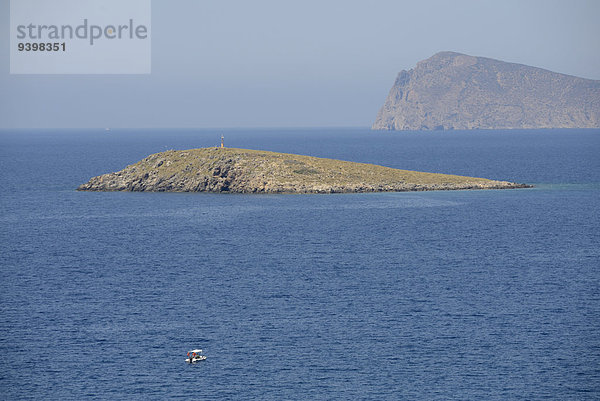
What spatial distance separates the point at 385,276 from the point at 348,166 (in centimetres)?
10340

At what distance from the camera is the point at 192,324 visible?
77062mm

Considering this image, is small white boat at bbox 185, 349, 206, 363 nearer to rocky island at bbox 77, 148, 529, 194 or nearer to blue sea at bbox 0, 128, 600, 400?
blue sea at bbox 0, 128, 600, 400

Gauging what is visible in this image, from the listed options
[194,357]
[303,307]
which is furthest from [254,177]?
[194,357]

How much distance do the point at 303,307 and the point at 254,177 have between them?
109 metres

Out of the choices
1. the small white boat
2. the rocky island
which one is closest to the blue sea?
the small white boat

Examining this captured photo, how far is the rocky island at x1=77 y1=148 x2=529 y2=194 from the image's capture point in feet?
620

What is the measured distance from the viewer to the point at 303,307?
82562 millimetres

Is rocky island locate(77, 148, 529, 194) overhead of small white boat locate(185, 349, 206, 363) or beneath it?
overhead

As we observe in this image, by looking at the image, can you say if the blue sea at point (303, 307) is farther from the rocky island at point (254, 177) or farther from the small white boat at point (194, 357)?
the rocky island at point (254, 177)

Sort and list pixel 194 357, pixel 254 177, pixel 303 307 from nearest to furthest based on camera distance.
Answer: pixel 194 357
pixel 303 307
pixel 254 177

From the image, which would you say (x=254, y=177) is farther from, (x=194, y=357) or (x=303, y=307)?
(x=194, y=357)

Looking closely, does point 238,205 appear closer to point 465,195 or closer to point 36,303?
point 465,195

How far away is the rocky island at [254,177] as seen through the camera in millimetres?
189000

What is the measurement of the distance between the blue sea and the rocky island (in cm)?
3900
